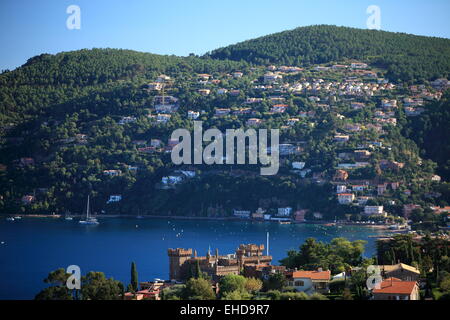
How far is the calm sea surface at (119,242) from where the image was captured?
40.4m

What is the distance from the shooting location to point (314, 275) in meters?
Answer: 28.0

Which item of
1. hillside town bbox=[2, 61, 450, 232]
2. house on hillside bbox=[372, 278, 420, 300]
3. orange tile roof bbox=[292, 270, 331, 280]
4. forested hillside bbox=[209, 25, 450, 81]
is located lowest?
house on hillside bbox=[372, 278, 420, 300]

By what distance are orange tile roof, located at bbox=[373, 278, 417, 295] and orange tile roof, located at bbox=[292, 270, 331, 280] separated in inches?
98.8

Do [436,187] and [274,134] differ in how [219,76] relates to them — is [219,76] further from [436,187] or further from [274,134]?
[436,187]

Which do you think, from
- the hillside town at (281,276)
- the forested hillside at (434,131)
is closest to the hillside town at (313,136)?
the forested hillside at (434,131)

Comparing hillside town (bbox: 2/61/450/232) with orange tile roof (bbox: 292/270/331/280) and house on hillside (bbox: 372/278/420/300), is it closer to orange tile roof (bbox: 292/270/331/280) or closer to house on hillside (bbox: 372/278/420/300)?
orange tile roof (bbox: 292/270/331/280)

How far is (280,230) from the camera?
187 ft

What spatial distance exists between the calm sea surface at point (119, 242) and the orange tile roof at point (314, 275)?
9533 millimetres

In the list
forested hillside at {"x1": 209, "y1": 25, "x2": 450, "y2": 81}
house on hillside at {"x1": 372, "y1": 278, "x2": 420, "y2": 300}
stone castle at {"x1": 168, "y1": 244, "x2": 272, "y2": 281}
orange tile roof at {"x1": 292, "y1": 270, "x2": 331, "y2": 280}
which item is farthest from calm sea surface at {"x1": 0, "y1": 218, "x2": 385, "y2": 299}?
forested hillside at {"x1": 209, "y1": 25, "x2": 450, "y2": 81}

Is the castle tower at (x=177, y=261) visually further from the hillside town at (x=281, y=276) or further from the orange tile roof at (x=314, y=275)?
the orange tile roof at (x=314, y=275)

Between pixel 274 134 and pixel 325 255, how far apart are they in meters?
41.1

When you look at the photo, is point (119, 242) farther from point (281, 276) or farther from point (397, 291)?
point (397, 291)

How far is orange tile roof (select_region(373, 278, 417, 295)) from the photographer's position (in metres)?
24.4
